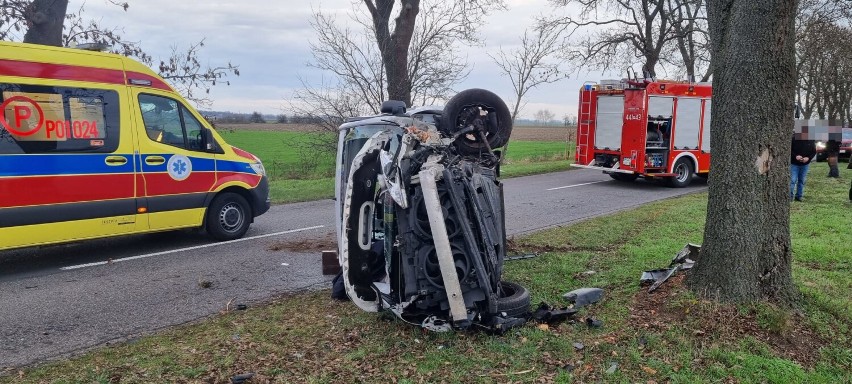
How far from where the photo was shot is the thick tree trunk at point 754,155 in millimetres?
4324

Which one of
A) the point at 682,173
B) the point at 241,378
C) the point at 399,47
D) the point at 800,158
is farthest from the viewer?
the point at 682,173

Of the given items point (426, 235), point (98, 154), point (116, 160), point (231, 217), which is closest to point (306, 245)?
point (231, 217)

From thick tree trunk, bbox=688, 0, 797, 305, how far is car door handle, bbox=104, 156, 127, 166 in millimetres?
6584

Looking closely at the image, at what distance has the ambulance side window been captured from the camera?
6.55m

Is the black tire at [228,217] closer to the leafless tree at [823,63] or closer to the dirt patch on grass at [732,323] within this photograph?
the dirt patch on grass at [732,323]

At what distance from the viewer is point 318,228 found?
9.60 m

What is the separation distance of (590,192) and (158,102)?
9975 mm

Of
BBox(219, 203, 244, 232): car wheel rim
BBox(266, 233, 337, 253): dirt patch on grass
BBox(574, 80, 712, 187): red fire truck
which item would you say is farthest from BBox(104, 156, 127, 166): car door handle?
BBox(574, 80, 712, 187): red fire truck

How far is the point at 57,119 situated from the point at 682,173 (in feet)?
48.1

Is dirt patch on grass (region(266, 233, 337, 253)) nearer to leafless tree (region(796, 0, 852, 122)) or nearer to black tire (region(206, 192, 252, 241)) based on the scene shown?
black tire (region(206, 192, 252, 241))

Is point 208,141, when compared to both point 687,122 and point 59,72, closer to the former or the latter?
point 59,72

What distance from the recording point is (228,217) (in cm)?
860

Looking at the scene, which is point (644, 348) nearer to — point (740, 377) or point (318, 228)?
point (740, 377)

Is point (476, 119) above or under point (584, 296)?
above
